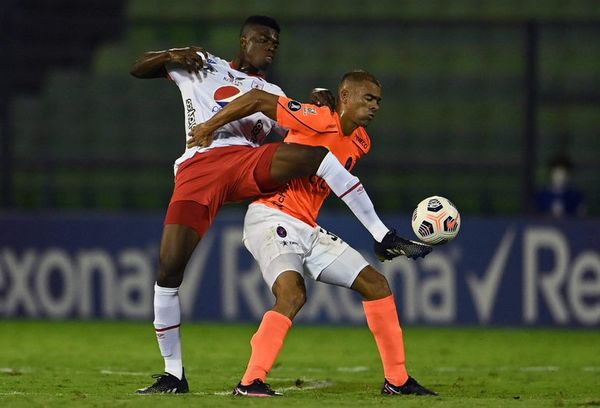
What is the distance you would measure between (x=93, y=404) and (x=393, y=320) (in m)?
1.70

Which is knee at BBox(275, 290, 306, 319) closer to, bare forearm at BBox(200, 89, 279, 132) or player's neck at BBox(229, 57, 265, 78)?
bare forearm at BBox(200, 89, 279, 132)

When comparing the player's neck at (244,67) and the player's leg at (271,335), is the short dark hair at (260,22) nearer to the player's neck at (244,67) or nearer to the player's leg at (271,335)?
the player's neck at (244,67)

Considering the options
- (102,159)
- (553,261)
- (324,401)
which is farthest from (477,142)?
(324,401)

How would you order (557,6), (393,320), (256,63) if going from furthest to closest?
(557,6) < (256,63) < (393,320)

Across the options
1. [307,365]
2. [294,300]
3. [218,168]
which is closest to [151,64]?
[218,168]

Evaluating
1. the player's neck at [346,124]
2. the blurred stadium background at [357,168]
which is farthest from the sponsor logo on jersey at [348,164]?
the blurred stadium background at [357,168]

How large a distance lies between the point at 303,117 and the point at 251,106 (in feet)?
0.92

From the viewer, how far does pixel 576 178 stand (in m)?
12.9

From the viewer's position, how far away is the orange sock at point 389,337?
705 cm

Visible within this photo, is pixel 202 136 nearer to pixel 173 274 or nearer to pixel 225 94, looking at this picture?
pixel 225 94

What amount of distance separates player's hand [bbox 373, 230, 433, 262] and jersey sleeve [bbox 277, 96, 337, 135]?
0.68 meters

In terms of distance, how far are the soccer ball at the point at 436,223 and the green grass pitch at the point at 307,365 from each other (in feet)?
2.74

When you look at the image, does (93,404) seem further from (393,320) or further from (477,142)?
(477,142)

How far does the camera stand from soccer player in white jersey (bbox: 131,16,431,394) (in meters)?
6.83
